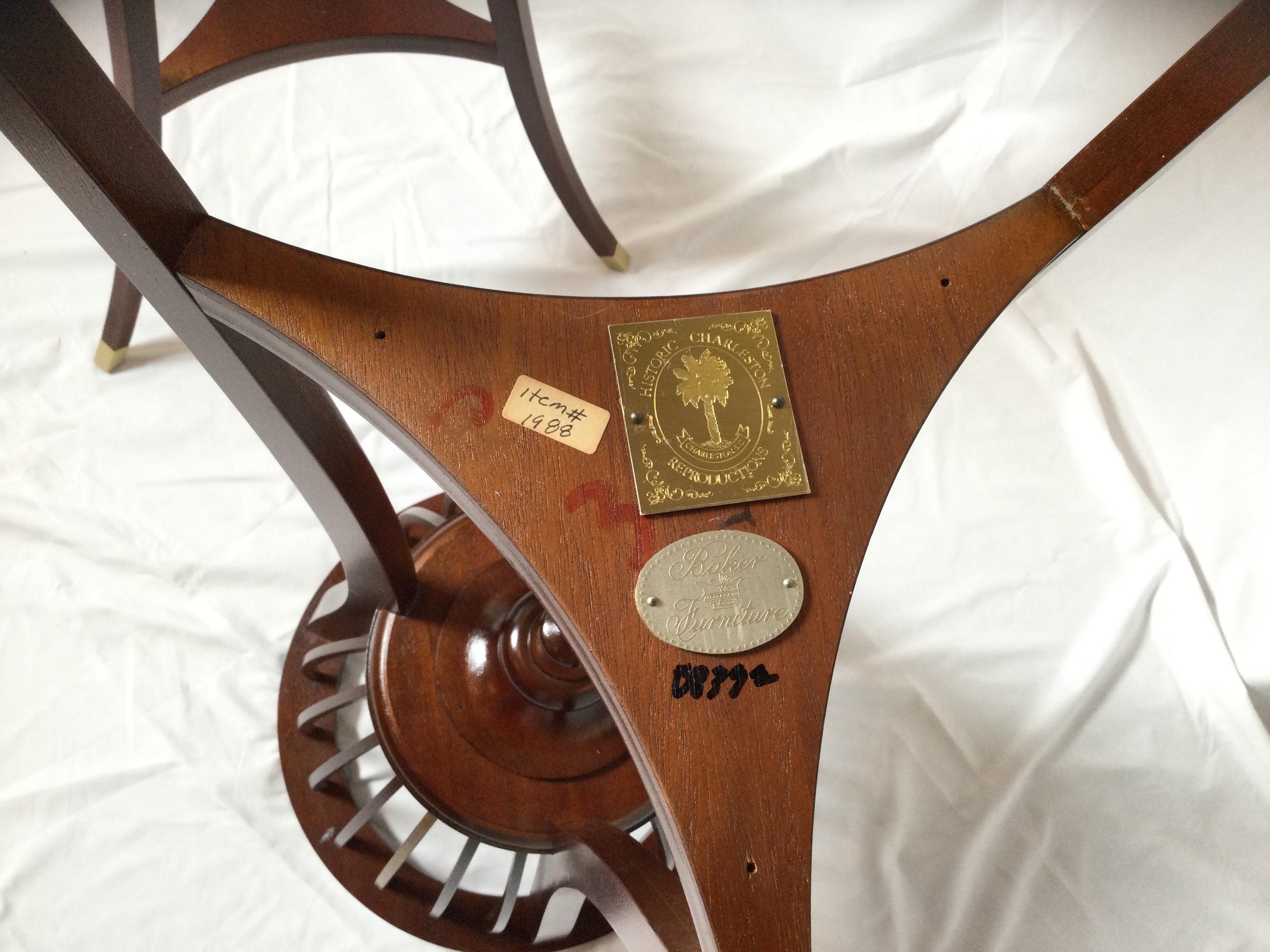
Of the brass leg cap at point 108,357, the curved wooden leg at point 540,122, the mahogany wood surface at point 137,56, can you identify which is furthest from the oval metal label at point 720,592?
the brass leg cap at point 108,357

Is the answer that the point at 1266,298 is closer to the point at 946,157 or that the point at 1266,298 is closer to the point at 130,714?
the point at 946,157

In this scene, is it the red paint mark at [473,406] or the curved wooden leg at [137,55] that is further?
the curved wooden leg at [137,55]

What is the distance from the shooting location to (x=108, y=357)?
1157mm

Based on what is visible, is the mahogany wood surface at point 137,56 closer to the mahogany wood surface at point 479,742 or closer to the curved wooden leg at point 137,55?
the curved wooden leg at point 137,55

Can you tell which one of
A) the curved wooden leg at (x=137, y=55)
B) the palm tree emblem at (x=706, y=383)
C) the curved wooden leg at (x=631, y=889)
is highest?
the curved wooden leg at (x=137, y=55)

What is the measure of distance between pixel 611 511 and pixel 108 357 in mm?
933

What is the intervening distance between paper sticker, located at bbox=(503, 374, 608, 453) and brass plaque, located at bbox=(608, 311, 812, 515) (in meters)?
0.02

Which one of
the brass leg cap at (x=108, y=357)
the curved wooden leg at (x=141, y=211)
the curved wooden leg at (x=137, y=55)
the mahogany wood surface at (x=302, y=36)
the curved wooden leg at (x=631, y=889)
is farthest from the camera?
the brass leg cap at (x=108, y=357)

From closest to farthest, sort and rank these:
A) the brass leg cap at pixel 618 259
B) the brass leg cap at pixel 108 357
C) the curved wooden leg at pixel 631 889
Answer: the curved wooden leg at pixel 631 889 → the brass leg cap at pixel 108 357 → the brass leg cap at pixel 618 259

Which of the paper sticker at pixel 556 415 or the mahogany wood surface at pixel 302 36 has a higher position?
the mahogany wood surface at pixel 302 36

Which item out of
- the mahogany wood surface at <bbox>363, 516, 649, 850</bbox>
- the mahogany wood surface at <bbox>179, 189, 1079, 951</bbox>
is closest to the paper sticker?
the mahogany wood surface at <bbox>179, 189, 1079, 951</bbox>

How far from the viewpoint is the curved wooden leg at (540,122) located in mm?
1053

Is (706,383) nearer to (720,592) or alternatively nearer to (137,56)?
(720,592)

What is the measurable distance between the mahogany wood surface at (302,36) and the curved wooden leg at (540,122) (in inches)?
2.3
